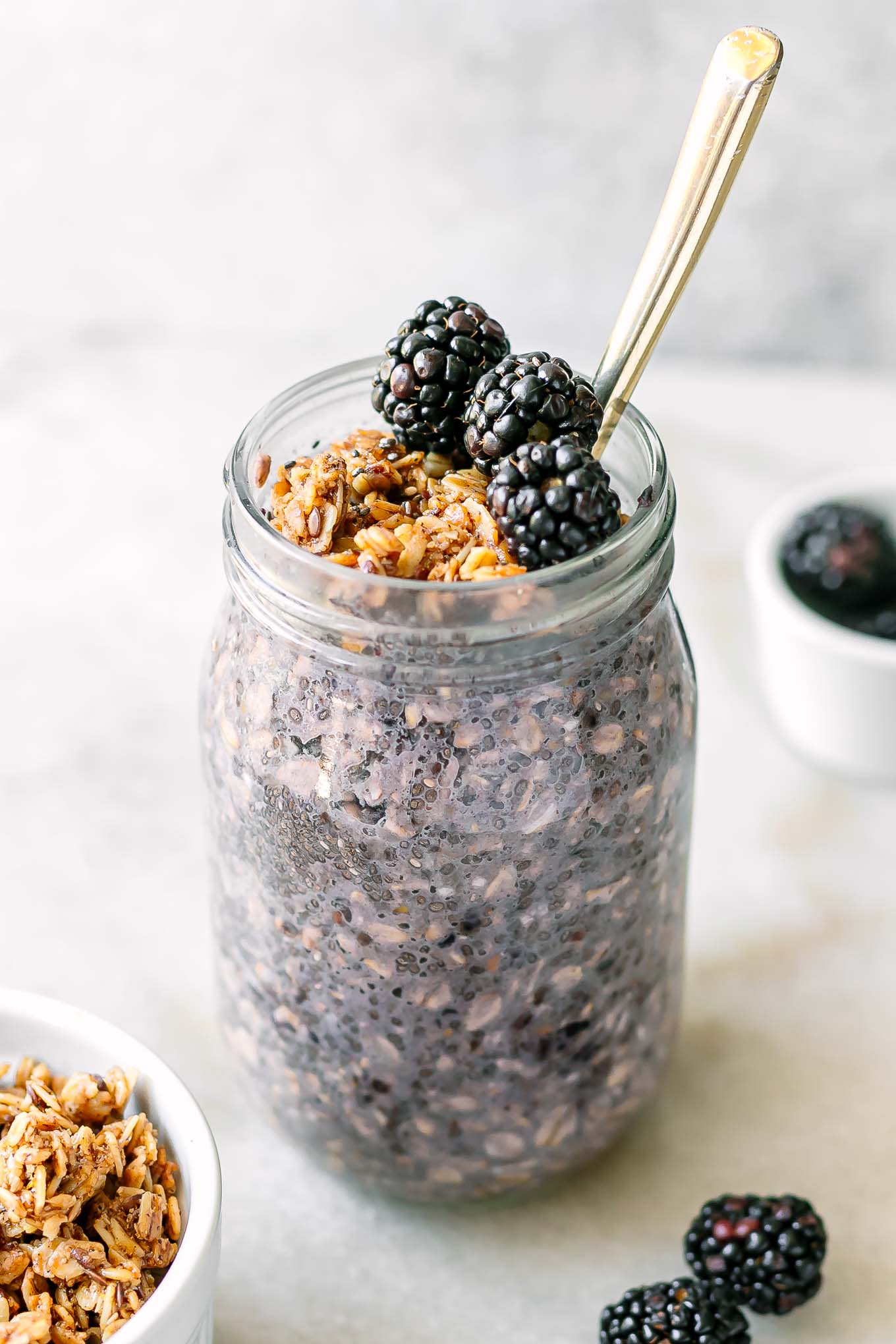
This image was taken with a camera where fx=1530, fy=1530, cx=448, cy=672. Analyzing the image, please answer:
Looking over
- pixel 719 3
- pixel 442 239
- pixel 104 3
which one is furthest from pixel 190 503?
pixel 719 3

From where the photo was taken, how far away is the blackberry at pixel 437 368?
0.77 m

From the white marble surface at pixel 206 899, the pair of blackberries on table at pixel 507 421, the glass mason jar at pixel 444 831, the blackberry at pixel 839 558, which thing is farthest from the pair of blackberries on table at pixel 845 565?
the pair of blackberries on table at pixel 507 421

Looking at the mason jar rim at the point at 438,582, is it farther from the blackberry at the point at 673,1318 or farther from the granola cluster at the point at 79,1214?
the blackberry at the point at 673,1318

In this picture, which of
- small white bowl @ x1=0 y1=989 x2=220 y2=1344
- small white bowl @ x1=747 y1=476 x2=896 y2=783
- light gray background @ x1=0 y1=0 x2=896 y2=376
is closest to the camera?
small white bowl @ x1=0 y1=989 x2=220 y2=1344

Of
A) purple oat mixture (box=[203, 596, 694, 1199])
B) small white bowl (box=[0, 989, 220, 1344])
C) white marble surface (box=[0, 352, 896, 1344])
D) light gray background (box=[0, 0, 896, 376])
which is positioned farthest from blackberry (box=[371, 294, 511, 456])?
light gray background (box=[0, 0, 896, 376])

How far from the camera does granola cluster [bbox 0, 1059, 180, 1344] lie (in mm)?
723

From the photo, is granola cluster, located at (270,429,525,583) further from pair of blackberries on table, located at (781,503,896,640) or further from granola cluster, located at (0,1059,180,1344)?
pair of blackberries on table, located at (781,503,896,640)

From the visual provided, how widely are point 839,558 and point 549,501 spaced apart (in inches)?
23.2

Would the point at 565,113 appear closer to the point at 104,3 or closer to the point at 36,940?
the point at 104,3

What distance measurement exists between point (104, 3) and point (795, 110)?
0.71 meters

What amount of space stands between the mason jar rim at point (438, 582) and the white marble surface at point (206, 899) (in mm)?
404

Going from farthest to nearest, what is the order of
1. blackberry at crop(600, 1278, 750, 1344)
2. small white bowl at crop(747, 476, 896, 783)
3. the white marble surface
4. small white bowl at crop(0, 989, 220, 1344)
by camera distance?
small white bowl at crop(747, 476, 896, 783)
the white marble surface
blackberry at crop(600, 1278, 750, 1344)
small white bowl at crop(0, 989, 220, 1344)

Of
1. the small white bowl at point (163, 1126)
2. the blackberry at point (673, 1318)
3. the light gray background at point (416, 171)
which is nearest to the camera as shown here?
the small white bowl at point (163, 1126)

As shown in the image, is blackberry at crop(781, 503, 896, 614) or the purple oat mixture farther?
blackberry at crop(781, 503, 896, 614)
